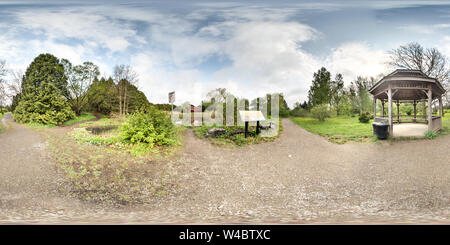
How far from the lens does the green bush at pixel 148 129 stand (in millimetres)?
4922

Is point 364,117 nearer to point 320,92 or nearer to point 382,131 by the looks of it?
point 320,92

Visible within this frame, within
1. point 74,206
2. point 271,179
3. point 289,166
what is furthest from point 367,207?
point 74,206

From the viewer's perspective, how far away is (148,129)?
5051 millimetres

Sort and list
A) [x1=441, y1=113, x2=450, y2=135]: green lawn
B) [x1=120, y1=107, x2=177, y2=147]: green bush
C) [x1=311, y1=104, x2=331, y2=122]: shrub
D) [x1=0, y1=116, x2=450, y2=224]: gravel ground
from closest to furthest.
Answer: [x1=0, y1=116, x2=450, y2=224]: gravel ground < [x1=120, y1=107, x2=177, y2=147]: green bush < [x1=441, y1=113, x2=450, y2=135]: green lawn < [x1=311, y1=104, x2=331, y2=122]: shrub

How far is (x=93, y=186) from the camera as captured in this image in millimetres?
3033

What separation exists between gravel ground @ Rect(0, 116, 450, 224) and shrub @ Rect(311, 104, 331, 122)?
4723 mm

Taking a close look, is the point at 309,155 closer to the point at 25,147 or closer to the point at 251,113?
the point at 251,113

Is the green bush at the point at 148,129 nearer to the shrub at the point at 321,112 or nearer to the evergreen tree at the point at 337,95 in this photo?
the evergreen tree at the point at 337,95

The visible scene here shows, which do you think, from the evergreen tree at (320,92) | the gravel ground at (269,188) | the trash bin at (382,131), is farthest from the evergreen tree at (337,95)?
the gravel ground at (269,188)

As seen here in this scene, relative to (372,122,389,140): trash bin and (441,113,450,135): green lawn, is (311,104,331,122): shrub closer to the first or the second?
(441,113,450,135): green lawn

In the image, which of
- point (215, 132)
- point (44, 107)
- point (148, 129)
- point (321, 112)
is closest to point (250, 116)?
point (215, 132)

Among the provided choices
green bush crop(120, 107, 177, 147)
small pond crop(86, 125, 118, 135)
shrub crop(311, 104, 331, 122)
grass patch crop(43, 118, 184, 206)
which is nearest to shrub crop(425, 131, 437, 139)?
shrub crop(311, 104, 331, 122)

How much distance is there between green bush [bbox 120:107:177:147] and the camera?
16.1 feet

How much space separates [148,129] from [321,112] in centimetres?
895
